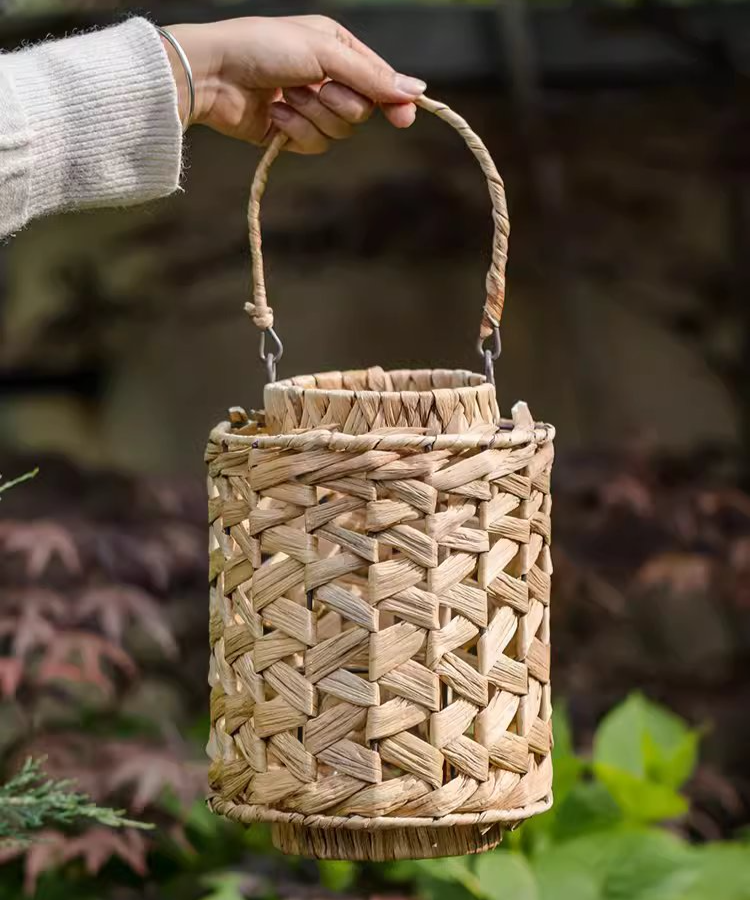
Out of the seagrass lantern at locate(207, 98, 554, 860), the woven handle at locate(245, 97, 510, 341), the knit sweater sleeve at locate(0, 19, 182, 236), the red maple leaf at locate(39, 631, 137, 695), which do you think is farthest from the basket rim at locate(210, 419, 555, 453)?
the red maple leaf at locate(39, 631, 137, 695)

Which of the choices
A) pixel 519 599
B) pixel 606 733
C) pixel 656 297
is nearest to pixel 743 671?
pixel 606 733

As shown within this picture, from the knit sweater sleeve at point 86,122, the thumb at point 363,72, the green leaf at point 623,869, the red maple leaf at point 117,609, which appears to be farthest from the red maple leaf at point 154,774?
the thumb at point 363,72

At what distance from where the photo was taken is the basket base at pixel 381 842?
39.8 inches

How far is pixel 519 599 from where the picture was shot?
40.7 inches

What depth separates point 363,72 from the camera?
1122mm

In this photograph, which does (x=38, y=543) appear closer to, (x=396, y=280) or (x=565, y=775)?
(x=565, y=775)

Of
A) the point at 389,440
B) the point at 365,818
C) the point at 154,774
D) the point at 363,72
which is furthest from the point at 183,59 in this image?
the point at 154,774

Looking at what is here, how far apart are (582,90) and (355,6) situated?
0.52 metres

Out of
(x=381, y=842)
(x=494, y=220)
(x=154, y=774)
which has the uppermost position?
(x=494, y=220)

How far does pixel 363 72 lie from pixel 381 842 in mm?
679

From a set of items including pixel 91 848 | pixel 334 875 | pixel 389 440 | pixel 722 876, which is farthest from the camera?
pixel 722 876

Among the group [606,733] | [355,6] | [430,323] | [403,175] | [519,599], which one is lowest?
[606,733]

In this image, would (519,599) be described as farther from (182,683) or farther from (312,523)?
(182,683)

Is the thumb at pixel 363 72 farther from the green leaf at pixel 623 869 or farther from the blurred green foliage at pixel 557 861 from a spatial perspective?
the green leaf at pixel 623 869
